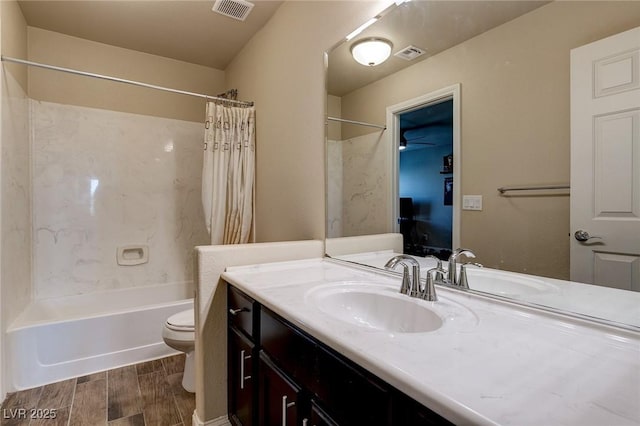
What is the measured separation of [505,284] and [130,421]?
187cm

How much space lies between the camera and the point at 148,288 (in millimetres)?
2904

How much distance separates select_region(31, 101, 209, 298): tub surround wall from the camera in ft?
8.29

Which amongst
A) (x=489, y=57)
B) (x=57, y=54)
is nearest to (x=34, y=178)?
(x=57, y=54)

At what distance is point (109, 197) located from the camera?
2770mm

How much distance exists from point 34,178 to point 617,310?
346 cm

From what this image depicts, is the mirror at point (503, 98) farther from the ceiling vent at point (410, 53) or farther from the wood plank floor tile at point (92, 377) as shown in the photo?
the wood plank floor tile at point (92, 377)

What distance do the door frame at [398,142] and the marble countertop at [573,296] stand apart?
0.19 m

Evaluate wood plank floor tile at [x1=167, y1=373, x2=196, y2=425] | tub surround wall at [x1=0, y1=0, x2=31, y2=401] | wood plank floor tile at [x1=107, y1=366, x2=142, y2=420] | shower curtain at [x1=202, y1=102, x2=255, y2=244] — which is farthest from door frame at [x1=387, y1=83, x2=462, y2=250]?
tub surround wall at [x1=0, y1=0, x2=31, y2=401]

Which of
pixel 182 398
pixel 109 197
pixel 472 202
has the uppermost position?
pixel 109 197

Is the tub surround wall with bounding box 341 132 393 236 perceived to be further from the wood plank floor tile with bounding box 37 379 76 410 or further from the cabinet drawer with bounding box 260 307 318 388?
the wood plank floor tile with bounding box 37 379 76 410

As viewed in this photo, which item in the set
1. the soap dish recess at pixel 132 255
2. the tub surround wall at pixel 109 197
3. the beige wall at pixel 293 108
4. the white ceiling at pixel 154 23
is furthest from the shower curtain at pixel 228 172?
the soap dish recess at pixel 132 255

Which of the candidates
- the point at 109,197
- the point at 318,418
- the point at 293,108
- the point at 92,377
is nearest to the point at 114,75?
the point at 109,197

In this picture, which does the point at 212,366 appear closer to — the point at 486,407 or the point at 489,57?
the point at 486,407

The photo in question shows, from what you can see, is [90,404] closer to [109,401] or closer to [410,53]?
[109,401]
